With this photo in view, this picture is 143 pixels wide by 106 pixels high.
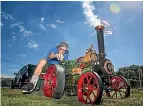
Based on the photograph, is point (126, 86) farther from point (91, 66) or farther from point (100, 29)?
point (100, 29)

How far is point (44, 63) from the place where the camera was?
7.55 m

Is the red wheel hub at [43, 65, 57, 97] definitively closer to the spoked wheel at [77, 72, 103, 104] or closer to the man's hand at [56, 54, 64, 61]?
the man's hand at [56, 54, 64, 61]

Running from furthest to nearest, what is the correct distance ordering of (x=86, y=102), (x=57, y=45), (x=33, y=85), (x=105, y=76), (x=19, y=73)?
(x=19, y=73)
(x=57, y=45)
(x=33, y=85)
(x=105, y=76)
(x=86, y=102)

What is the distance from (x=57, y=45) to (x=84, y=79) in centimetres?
180

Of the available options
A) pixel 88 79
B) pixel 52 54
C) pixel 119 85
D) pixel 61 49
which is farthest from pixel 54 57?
pixel 119 85

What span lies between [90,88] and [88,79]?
0.99ft

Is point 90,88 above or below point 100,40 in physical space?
below

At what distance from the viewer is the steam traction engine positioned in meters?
6.07

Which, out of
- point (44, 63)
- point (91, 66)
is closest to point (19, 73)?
point (44, 63)

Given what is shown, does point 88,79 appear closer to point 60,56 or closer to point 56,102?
point 56,102

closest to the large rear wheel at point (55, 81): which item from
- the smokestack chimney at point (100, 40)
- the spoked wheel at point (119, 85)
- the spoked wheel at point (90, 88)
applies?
the spoked wheel at point (90, 88)

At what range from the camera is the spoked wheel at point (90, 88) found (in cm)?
566

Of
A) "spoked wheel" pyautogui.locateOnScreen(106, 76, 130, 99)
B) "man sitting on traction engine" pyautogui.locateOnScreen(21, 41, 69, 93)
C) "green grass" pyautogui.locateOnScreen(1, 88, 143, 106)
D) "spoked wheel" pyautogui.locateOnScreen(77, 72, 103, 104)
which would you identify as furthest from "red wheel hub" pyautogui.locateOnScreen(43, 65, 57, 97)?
"spoked wheel" pyautogui.locateOnScreen(106, 76, 130, 99)

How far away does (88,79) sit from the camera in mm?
6234
